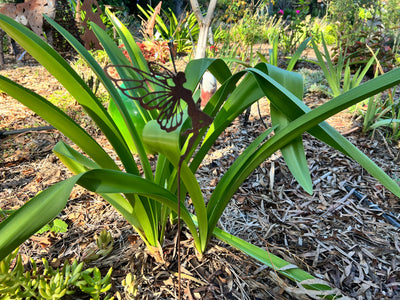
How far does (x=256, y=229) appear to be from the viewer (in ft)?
3.90

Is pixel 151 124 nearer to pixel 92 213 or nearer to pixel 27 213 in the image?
pixel 27 213

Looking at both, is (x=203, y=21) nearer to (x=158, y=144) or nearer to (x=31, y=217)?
(x=158, y=144)

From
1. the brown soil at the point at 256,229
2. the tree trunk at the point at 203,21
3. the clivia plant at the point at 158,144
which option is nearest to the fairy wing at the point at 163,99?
A: the clivia plant at the point at 158,144

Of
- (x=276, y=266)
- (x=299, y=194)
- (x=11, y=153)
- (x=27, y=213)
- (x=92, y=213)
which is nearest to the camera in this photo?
(x=27, y=213)

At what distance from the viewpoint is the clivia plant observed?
1.66ft

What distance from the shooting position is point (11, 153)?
1649mm

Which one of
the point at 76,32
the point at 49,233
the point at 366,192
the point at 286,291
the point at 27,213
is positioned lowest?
the point at 366,192

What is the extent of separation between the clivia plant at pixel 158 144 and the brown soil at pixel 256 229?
10 cm

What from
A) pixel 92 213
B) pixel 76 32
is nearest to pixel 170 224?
pixel 92 213

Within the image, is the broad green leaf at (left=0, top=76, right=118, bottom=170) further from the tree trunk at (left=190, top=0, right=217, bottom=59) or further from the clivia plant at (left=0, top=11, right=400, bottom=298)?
the tree trunk at (left=190, top=0, right=217, bottom=59)

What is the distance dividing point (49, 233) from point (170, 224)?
1.59ft

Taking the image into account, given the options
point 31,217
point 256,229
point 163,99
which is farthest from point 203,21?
point 31,217

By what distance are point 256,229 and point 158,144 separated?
82 cm

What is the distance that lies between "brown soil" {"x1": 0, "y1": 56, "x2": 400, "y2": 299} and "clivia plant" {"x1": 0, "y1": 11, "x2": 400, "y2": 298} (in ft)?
0.31
